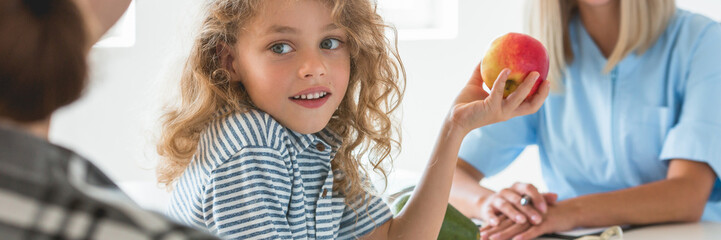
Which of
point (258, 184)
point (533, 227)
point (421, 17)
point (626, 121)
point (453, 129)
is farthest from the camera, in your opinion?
point (421, 17)

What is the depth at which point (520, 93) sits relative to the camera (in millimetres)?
1150

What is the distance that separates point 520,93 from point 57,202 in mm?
853

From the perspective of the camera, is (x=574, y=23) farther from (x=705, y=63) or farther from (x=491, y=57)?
(x=491, y=57)

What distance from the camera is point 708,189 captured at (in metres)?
1.59

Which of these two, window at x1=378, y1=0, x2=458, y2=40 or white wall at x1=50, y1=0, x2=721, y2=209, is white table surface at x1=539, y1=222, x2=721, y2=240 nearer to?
white wall at x1=50, y1=0, x2=721, y2=209

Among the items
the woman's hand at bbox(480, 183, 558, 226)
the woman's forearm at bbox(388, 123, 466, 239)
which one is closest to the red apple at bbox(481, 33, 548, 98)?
the woman's forearm at bbox(388, 123, 466, 239)

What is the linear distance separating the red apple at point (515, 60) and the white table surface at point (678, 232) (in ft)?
1.27

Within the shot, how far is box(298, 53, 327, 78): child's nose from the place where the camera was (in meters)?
0.96

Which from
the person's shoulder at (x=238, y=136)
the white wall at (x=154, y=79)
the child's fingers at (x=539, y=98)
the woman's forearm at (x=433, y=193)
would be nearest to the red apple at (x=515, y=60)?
the child's fingers at (x=539, y=98)

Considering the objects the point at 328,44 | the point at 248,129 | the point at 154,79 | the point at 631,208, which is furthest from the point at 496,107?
the point at 154,79

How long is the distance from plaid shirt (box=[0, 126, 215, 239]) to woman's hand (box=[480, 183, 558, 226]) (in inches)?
43.1

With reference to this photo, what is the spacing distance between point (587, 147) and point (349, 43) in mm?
974

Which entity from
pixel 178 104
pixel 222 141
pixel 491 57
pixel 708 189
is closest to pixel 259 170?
pixel 222 141

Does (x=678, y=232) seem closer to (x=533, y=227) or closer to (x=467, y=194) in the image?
(x=533, y=227)
